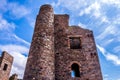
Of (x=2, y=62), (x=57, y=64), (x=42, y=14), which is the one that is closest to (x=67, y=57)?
(x=57, y=64)

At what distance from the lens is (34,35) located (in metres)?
13.1

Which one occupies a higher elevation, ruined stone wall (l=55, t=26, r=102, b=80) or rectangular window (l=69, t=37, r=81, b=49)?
rectangular window (l=69, t=37, r=81, b=49)

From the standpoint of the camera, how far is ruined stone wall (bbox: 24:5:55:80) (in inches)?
429

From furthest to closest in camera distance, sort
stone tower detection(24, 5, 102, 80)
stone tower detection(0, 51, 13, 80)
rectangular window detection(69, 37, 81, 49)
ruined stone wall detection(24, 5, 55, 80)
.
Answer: stone tower detection(0, 51, 13, 80), rectangular window detection(69, 37, 81, 49), stone tower detection(24, 5, 102, 80), ruined stone wall detection(24, 5, 55, 80)

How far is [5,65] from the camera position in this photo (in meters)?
20.0

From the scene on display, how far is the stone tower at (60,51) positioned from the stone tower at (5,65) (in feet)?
29.4

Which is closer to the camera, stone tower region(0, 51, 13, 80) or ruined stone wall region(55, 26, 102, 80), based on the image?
ruined stone wall region(55, 26, 102, 80)

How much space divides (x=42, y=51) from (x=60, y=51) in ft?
7.46

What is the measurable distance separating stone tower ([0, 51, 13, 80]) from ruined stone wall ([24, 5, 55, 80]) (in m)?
8.91

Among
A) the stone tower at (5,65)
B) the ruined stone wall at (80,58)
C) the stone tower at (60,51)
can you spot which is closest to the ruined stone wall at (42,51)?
the stone tower at (60,51)

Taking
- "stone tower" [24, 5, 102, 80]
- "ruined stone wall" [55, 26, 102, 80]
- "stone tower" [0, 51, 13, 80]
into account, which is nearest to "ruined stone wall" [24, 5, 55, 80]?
"stone tower" [24, 5, 102, 80]

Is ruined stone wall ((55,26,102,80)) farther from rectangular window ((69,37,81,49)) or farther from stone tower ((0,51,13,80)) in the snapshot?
stone tower ((0,51,13,80))

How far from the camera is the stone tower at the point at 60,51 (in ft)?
37.1

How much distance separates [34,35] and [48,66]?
3.42 metres
